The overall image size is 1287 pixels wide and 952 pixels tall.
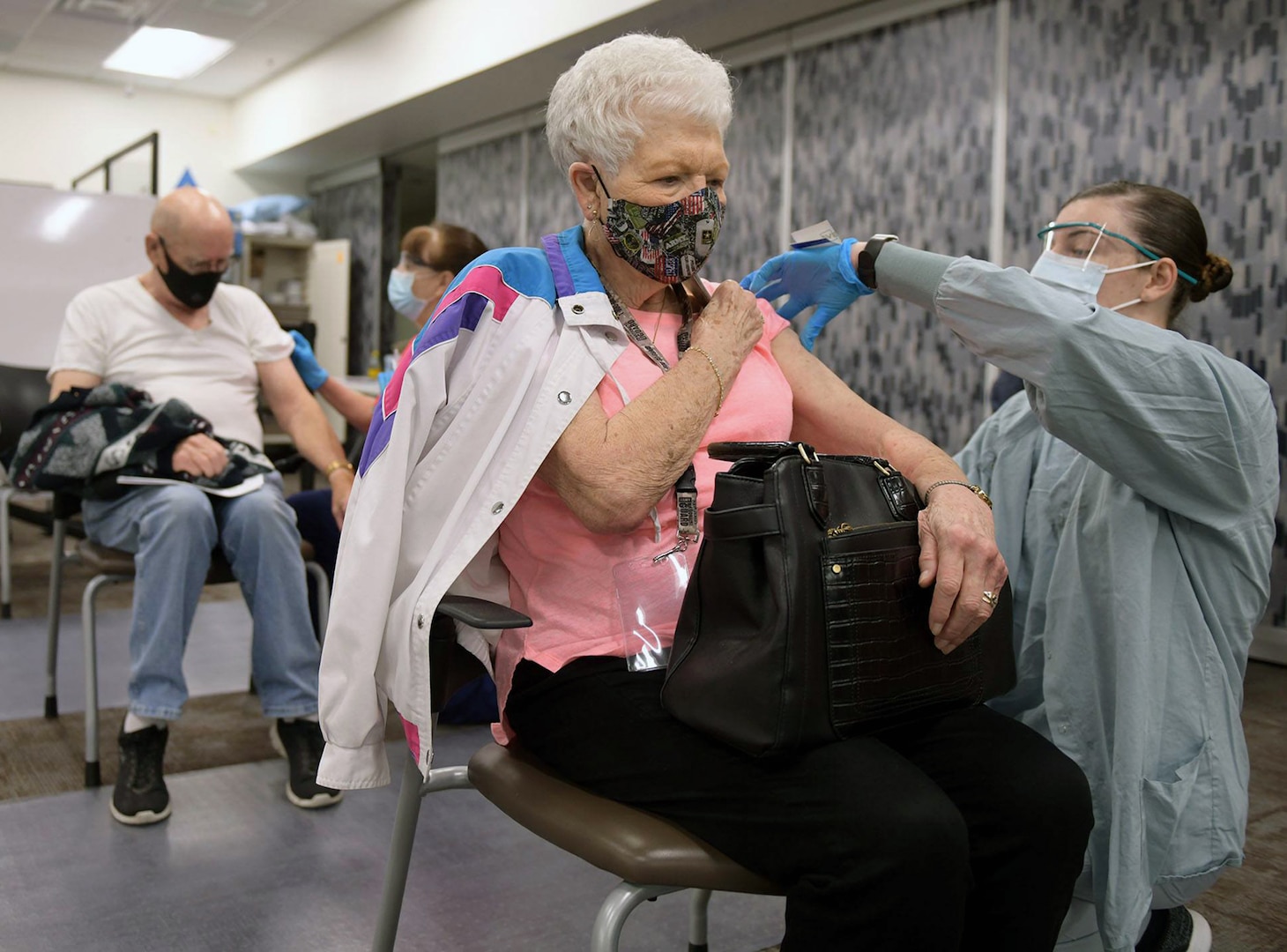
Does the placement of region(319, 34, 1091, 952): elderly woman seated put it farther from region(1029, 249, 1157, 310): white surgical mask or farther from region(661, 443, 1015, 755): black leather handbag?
region(1029, 249, 1157, 310): white surgical mask

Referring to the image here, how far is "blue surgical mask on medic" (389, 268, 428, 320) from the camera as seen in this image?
3.28m

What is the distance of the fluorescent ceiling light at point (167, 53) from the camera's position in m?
7.53

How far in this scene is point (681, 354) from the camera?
4.33ft

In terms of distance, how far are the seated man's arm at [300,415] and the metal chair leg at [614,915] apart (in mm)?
1706

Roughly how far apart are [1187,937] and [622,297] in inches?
46.2

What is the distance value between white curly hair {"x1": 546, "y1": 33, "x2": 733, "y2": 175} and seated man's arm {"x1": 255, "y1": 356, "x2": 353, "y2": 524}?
1.42m

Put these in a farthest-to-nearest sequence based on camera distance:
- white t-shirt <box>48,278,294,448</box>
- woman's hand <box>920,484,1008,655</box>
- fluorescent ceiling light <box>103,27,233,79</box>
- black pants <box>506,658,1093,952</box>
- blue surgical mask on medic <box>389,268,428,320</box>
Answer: fluorescent ceiling light <box>103,27,233,79</box>
blue surgical mask on medic <box>389,268,428,320</box>
white t-shirt <box>48,278,294,448</box>
woman's hand <box>920,484,1008,655</box>
black pants <box>506,658,1093,952</box>

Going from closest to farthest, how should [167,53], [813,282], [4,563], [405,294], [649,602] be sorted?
1. [649,602]
2. [813,282]
3. [405,294]
4. [4,563]
5. [167,53]

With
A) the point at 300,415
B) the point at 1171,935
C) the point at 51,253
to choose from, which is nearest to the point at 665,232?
the point at 1171,935

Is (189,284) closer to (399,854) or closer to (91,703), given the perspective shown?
(91,703)

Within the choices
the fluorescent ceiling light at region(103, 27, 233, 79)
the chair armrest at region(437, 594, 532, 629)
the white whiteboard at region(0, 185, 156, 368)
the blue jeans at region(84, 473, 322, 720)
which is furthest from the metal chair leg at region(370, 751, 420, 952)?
the fluorescent ceiling light at region(103, 27, 233, 79)

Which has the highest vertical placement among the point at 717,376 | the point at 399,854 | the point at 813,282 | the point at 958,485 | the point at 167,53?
the point at 167,53

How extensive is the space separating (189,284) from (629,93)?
65.4 inches

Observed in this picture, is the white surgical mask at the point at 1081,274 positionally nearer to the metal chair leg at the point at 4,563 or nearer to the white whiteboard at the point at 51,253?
the metal chair leg at the point at 4,563
